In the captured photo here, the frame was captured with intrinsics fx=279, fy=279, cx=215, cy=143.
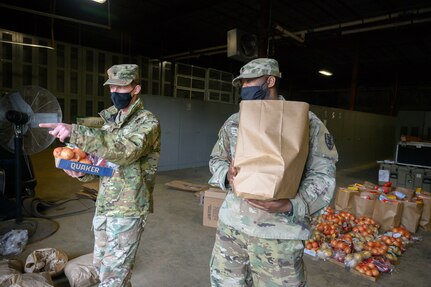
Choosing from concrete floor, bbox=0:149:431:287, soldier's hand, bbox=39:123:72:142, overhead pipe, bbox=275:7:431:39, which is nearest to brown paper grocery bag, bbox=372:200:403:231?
concrete floor, bbox=0:149:431:287

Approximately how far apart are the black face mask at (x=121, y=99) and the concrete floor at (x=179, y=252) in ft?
4.40

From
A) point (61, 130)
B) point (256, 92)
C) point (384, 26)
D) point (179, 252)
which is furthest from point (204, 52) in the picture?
point (61, 130)

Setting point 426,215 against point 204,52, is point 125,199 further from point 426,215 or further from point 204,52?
point 204,52

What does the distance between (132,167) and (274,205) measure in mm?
798

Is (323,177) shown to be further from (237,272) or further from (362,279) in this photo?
(362,279)

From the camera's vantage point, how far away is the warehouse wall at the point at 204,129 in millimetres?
6000

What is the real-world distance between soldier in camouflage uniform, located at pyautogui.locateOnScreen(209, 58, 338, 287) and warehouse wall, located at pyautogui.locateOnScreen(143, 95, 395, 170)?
4.59 metres

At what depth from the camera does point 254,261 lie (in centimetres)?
114

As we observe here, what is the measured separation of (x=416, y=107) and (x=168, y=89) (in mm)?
11169

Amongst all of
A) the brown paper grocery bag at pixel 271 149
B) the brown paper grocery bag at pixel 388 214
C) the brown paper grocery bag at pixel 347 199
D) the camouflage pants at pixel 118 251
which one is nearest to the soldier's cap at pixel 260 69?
the brown paper grocery bag at pixel 271 149

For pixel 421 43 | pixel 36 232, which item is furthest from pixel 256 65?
pixel 421 43

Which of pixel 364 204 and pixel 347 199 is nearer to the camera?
pixel 364 204

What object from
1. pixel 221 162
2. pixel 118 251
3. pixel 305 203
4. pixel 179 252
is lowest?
pixel 179 252

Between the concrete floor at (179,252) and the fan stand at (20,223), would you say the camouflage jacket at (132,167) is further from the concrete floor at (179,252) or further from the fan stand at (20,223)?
the fan stand at (20,223)
